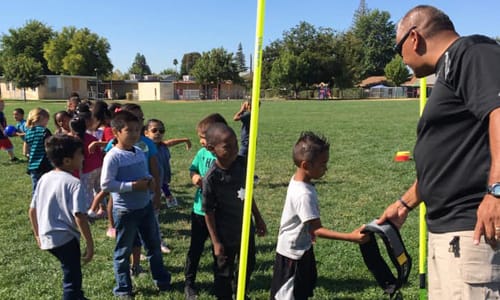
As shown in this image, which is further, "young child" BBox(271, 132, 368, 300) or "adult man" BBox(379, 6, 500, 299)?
"young child" BBox(271, 132, 368, 300)

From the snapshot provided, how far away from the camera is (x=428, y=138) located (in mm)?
2527

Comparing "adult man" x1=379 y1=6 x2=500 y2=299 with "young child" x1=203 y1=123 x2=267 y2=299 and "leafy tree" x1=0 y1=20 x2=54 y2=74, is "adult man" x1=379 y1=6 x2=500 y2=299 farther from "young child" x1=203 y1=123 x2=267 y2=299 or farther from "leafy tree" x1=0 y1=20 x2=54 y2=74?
"leafy tree" x1=0 y1=20 x2=54 y2=74

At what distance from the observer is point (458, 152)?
238cm

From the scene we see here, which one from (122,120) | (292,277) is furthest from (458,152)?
(122,120)

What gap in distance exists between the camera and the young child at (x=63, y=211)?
3662 mm

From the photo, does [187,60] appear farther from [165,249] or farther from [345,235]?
[345,235]

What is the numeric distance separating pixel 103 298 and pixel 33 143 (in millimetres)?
3370

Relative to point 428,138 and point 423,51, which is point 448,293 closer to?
point 428,138

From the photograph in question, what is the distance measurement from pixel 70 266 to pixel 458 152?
3090mm

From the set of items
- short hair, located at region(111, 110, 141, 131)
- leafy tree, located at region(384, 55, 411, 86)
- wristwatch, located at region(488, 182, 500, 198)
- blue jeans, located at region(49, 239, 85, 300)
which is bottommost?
blue jeans, located at region(49, 239, 85, 300)

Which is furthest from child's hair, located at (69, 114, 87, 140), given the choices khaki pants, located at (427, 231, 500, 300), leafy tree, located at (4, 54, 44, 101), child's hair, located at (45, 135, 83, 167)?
leafy tree, located at (4, 54, 44, 101)

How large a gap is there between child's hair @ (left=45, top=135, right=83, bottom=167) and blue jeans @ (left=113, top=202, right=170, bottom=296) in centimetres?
78

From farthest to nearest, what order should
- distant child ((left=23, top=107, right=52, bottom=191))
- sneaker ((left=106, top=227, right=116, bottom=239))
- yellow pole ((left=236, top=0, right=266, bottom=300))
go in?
1. distant child ((left=23, top=107, right=52, bottom=191))
2. sneaker ((left=106, top=227, right=116, bottom=239))
3. yellow pole ((left=236, top=0, right=266, bottom=300))

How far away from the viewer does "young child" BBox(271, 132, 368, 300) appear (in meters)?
3.34
